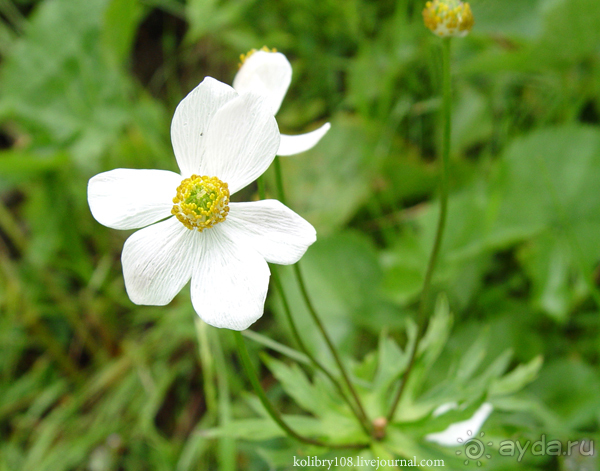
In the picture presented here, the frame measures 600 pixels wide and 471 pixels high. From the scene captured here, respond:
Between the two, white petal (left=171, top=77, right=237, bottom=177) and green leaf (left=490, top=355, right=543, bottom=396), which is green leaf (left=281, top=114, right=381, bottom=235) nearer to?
green leaf (left=490, top=355, right=543, bottom=396)

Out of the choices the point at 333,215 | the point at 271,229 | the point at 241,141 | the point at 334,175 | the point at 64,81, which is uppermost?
the point at 64,81

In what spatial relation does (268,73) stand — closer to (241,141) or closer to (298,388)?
(241,141)

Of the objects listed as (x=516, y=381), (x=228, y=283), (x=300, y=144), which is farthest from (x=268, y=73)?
(x=516, y=381)

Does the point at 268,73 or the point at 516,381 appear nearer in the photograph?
the point at 268,73

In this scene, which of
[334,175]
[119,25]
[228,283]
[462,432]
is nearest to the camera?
[228,283]

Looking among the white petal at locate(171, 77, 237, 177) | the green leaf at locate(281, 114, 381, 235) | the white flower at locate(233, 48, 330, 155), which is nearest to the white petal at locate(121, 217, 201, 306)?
the white petal at locate(171, 77, 237, 177)

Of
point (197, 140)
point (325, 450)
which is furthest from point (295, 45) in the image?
point (325, 450)
